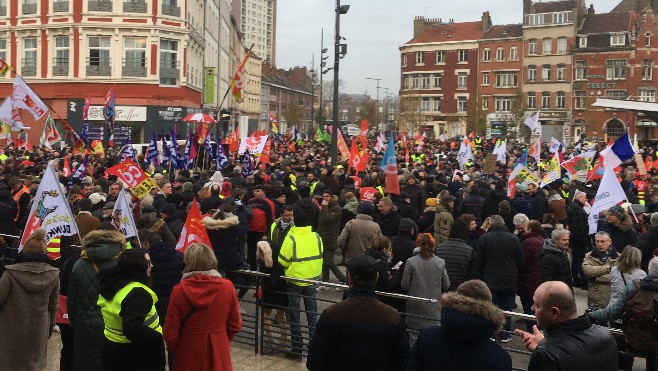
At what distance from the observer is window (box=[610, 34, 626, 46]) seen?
256ft

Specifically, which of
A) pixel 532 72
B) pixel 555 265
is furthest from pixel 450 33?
pixel 555 265

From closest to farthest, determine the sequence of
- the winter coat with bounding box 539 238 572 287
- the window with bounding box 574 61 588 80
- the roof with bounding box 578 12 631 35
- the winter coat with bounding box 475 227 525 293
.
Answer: the winter coat with bounding box 539 238 572 287
the winter coat with bounding box 475 227 525 293
the roof with bounding box 578 12 631 35
the window with bounding box 574 61 588 80

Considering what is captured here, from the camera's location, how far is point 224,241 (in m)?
9.90

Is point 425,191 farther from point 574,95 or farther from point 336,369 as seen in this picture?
point 574,95

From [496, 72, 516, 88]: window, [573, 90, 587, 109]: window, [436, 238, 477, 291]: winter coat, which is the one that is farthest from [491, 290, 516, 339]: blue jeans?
[496, 72, 516, 88]: window

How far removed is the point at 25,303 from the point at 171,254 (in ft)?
4.45

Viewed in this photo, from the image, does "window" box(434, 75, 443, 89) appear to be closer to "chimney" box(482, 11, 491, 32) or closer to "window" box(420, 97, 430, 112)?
"window" box(420, 97, 430, 112)

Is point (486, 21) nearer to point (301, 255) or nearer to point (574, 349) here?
point (301, 255)

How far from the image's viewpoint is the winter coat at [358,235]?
1075cm

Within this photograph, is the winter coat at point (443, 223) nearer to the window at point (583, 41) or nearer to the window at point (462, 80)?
the window at point (583, 41)

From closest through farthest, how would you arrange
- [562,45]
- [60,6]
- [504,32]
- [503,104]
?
[60,6]
[562,45]
[503,104]
[504,32]

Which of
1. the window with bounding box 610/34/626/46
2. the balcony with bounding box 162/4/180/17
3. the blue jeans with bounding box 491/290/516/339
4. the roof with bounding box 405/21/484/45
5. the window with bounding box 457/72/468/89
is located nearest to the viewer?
the blue jeans with bounding box 491/290/516/339

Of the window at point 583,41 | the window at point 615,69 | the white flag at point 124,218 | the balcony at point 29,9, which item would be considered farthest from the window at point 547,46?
the white flag at point 124,218

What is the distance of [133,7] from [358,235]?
37.4 metres
